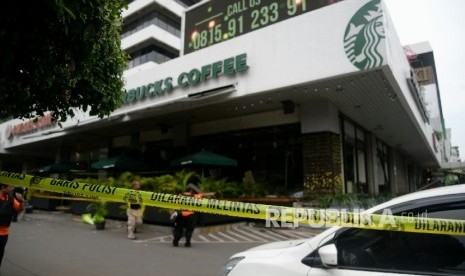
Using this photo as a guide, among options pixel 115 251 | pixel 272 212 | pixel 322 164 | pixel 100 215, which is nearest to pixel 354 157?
pixel 322 164

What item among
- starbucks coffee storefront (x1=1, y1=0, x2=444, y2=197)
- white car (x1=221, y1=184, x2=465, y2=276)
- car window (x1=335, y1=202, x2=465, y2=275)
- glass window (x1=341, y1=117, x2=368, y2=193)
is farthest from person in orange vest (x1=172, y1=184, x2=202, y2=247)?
glass window (x1=341, y1=117, x2=368, y2=193)

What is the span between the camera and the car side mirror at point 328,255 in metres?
2.48

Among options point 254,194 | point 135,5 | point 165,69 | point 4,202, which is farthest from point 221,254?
point 135,5

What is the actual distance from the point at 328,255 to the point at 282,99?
10.3 meters

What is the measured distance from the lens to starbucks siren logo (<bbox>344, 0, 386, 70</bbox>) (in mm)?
9180

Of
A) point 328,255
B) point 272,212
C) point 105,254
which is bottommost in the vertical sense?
point 105,254

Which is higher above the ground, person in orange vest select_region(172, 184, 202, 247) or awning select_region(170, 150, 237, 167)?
awning select_region(170, 150, 237, 167)

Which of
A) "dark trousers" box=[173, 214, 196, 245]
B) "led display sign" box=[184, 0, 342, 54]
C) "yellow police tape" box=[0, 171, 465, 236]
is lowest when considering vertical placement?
"dark trousers" box=[173, 214, 196, 245]

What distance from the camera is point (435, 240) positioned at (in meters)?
2.52

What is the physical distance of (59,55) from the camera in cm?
396

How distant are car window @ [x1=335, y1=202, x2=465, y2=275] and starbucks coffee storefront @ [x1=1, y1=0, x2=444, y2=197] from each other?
7.32 m

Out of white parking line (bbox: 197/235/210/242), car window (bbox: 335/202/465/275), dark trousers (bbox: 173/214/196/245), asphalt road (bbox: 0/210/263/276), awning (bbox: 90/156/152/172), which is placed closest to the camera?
car window (bbox: 335/202/465/275)

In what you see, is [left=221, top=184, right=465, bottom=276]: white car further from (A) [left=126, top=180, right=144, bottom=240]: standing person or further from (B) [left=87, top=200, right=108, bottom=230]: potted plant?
(B) [left=87, top=200, right=108, bottom=230]: potted plant

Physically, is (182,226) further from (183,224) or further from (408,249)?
(408,249)
